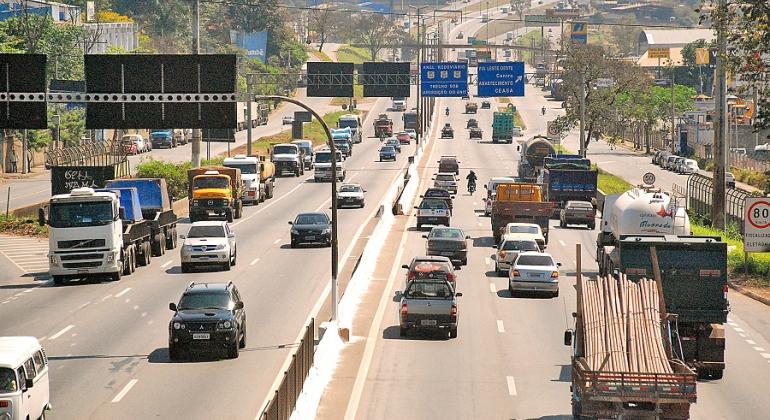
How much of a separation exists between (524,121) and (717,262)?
166406mm

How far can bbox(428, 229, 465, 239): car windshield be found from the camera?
53344 mm

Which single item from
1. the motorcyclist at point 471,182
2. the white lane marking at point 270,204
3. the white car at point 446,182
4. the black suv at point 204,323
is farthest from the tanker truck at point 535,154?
the black suv at point 204,323

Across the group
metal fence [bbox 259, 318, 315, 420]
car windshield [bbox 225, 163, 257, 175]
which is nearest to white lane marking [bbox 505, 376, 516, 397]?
metal fence [bbox 259, 318, 315, 420]

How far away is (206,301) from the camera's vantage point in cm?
3148

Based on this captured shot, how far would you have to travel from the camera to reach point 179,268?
2026 inches

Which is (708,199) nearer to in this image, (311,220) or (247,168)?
(311,220)

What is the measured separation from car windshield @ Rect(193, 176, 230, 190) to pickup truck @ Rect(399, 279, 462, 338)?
36090 millimetres

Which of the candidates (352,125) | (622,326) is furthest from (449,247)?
(352,125)

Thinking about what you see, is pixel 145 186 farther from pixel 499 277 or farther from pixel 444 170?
→ pixel 444 170

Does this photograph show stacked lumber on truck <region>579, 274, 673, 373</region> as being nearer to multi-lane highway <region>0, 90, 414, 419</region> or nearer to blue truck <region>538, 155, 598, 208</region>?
multi-lane highway <region>0, 90, 414, 419</region>

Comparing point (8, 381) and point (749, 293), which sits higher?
point (8, 381)

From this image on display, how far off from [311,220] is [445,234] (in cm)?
811

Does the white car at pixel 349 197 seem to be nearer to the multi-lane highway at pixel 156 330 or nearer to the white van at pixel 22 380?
the multi-lane highway at pixel 156 330

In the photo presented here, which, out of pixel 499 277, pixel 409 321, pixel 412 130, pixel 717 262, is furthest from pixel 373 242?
pixel 412 130
